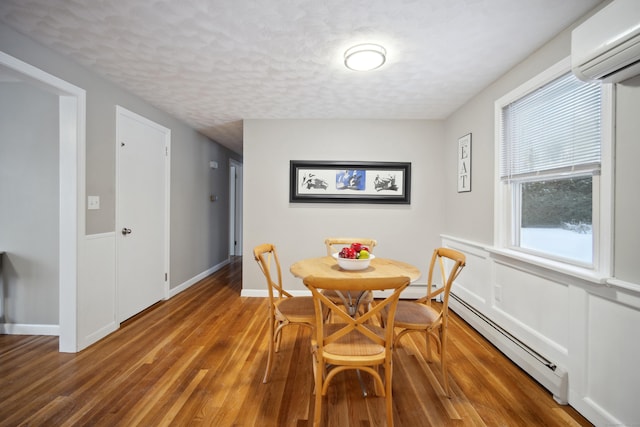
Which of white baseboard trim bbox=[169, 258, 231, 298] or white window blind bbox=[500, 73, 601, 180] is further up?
white window blind bbox=[500, 73, 601, 180]

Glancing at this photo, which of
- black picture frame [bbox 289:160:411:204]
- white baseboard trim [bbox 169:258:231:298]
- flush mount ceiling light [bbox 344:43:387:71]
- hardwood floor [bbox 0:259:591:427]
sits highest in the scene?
flush mount ceiling light [bbox 344:43:387:71]

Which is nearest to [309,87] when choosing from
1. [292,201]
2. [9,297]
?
[292,201]

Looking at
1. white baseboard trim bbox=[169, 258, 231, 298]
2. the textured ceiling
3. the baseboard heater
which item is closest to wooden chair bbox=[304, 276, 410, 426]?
the baseboard heater

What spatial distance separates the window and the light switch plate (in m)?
3.75

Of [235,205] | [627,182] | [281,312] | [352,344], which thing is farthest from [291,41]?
[235,205]

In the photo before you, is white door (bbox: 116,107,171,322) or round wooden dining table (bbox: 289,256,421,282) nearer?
round wooden dining table (bbox: 289,256,421,282)

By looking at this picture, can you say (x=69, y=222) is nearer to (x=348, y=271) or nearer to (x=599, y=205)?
(x=348, y=271)

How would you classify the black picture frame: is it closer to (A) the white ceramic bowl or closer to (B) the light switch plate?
(A) the white ceramic bowl

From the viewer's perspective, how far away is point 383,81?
257cm

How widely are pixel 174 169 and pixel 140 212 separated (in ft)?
2.87

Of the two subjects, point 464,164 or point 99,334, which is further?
point 464,164

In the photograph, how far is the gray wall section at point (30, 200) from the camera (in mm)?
2506

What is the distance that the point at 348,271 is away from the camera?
1947mm

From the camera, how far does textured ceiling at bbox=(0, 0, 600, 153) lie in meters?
1.64
